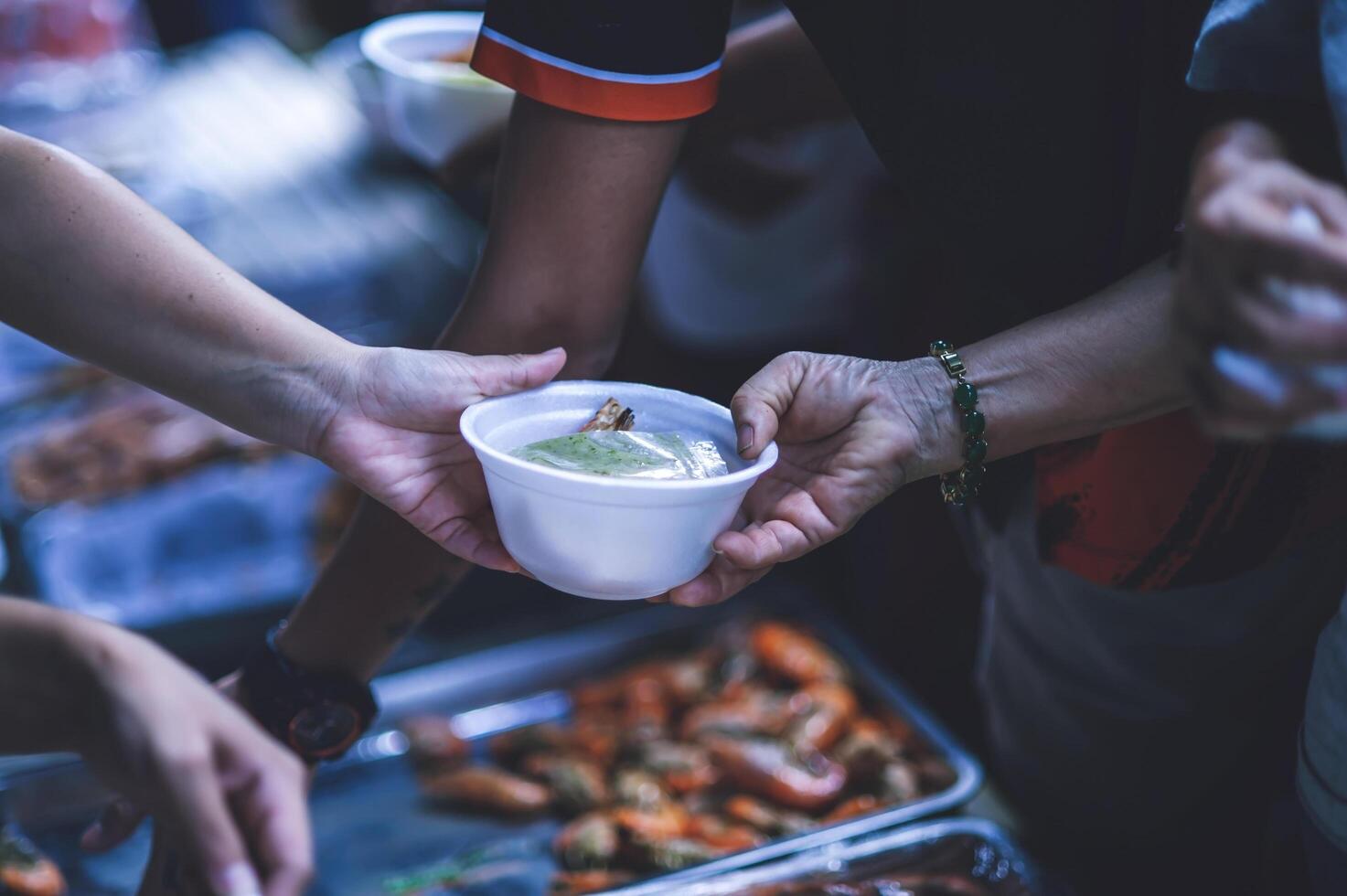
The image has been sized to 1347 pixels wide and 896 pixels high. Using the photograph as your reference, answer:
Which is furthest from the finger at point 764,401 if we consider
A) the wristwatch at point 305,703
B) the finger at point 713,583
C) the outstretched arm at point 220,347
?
the wristwatch at point 305,703

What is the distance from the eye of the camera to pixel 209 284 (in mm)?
1242

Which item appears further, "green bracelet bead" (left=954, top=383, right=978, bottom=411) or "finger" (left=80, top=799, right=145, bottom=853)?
"finger" (left=80, top=799, right=145, bottom=853)

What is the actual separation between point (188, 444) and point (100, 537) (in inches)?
12.5

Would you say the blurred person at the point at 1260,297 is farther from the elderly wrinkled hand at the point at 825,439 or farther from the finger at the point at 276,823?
the finger at the point at 276,823

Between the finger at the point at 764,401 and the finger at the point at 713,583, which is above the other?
the finger at the point at 764,401

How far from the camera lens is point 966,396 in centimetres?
120

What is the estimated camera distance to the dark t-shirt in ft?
3.78

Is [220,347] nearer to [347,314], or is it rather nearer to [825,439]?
[825,439]

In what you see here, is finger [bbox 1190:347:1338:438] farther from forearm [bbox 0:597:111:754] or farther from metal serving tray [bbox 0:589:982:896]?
metal serving tray [bbox 0:589:982:896]

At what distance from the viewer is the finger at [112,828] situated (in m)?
1.31

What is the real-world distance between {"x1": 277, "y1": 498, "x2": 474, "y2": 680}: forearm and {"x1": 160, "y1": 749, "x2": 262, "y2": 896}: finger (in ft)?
2.17

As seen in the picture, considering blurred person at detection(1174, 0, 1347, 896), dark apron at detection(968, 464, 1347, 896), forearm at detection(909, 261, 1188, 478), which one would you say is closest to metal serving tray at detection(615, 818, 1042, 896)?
dark apron at detection(968, 464, 1347, 896)

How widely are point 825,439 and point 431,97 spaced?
1.07 metres

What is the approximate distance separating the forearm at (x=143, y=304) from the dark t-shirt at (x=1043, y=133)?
0.42 metres
